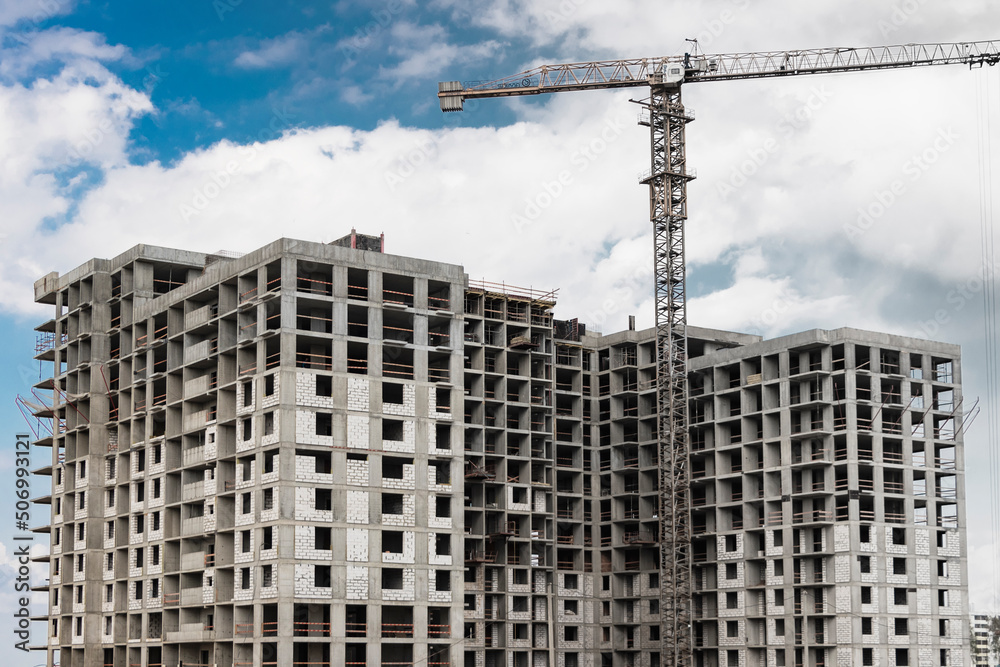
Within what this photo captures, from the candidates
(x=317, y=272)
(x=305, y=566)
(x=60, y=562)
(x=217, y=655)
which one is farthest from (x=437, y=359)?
(x=60, y=562)

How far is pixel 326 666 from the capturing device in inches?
3438

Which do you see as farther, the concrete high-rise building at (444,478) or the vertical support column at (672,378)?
the vertical support column at (672,378)

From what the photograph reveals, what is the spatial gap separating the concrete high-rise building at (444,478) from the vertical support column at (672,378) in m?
2.95

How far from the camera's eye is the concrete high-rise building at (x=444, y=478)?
90000mm

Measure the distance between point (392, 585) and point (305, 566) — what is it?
6240mm

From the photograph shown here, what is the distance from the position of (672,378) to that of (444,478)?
31.5 meters

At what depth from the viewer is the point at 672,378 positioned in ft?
391

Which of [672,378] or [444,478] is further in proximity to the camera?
[672,378]

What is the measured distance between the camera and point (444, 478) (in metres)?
94.1

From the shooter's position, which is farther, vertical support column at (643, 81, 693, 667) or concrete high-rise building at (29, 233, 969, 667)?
vertical support column at (643, 81, 693, 667)

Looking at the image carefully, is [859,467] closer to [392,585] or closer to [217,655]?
[392,585]

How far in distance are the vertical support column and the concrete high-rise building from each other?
295 cm

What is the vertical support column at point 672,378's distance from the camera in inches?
4643

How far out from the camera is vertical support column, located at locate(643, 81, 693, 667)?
118 m
